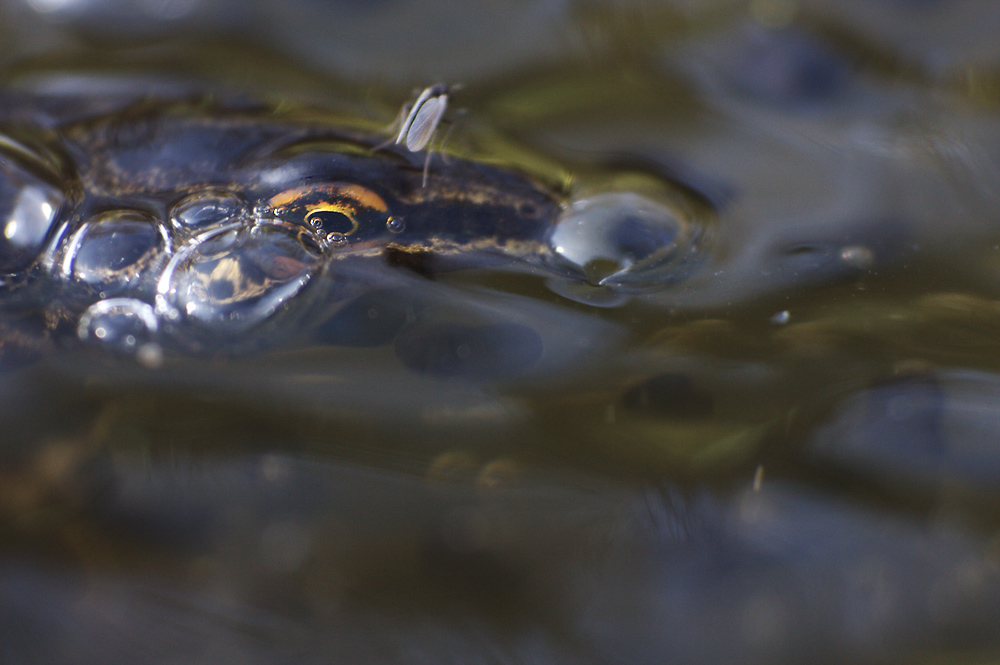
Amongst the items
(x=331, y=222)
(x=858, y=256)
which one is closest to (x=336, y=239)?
(x=331, y=222)

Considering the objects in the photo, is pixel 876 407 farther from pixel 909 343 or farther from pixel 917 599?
pixel 917 599

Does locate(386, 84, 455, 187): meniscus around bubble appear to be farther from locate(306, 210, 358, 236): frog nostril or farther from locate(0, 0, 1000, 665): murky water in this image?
locate(306, 210, 358, 236): frog nostril

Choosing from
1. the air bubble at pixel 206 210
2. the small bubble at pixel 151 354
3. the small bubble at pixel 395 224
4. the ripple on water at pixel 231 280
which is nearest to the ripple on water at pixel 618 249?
the small bubble at pixel 395 224

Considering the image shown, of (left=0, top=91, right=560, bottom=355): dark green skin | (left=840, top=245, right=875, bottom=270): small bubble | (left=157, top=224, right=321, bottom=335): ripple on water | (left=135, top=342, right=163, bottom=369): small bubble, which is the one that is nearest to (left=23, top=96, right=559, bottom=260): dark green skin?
(left=0, top=91, right=560, bottom=355): dark green skin

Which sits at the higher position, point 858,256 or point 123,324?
point 858,256

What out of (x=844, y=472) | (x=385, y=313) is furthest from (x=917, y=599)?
(x=385, y=313)

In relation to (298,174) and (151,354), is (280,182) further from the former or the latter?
(151,354)
